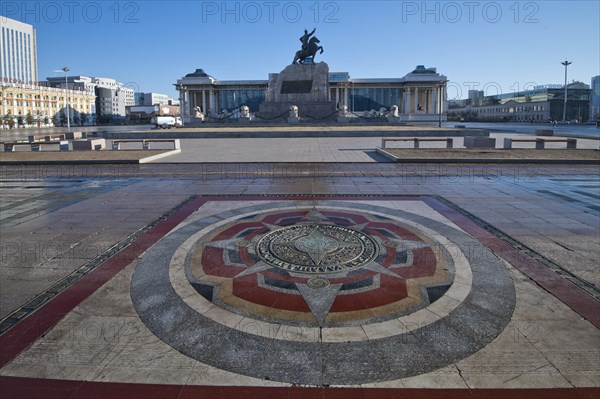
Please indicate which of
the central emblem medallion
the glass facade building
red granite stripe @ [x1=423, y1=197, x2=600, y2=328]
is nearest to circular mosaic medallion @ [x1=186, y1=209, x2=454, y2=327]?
the central emblem medallion

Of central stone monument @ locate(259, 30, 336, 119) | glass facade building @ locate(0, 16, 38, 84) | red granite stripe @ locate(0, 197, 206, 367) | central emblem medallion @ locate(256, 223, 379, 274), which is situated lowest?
red granite stripe @ locate(0, 197, 206, 367)

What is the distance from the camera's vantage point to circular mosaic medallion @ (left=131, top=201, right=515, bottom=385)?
12.2 ft

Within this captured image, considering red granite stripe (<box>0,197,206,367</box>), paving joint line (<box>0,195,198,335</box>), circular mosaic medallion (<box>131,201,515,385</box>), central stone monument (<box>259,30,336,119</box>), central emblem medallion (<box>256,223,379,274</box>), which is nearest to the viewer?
circular mosaic medallion (<box>131,201,515,385</box>)

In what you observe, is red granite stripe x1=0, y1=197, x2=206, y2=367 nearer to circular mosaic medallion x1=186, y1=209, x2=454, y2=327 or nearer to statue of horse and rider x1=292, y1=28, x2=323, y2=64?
circular mosaic medallion x1=186, y1=209, x2=454, y2=327

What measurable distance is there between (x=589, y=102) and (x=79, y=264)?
121 meters

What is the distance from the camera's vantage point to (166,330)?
4.18 metres

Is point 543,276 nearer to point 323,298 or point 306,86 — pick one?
point 323,298

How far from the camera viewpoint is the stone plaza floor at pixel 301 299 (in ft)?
11.3

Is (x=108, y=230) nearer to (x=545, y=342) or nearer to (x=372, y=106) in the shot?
(x=545, y=342)

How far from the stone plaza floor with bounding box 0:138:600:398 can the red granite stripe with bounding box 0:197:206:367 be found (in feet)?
0.07

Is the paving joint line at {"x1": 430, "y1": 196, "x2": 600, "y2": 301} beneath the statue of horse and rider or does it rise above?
beneath

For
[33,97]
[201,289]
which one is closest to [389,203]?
[201,289]

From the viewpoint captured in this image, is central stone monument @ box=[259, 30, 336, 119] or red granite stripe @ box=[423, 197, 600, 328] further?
central stone monument @ box=[259, 30, 336, 119]

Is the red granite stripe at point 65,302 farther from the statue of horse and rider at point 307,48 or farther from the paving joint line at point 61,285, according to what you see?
the statue of horse and rider at point 307,48
